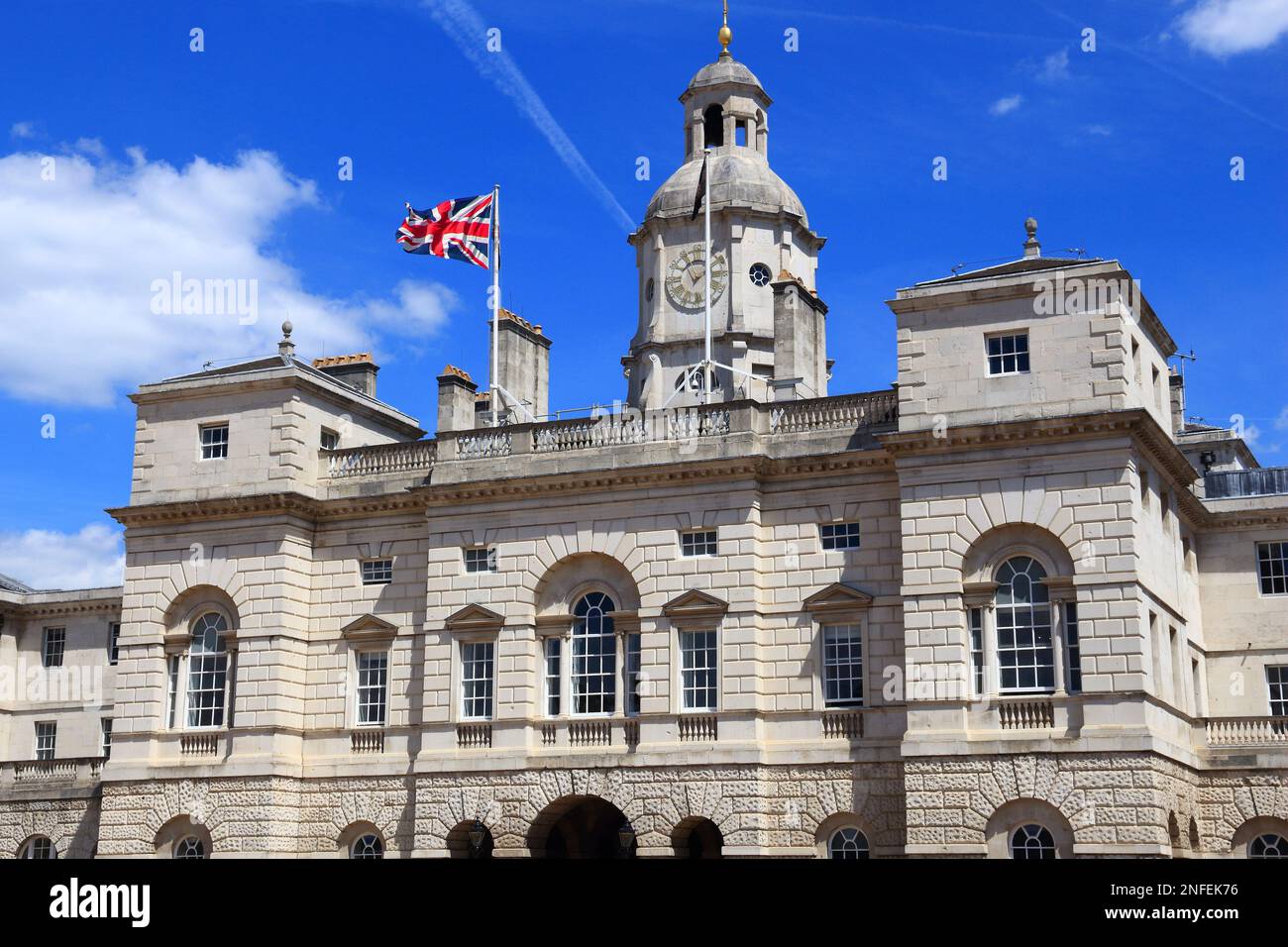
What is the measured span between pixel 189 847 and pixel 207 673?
4505mm

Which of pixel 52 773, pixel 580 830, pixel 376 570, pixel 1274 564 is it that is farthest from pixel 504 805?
pixel 1274 564

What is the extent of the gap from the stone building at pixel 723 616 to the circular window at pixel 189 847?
0.38ft

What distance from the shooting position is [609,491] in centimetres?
4100

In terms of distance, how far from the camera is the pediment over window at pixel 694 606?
39062mm

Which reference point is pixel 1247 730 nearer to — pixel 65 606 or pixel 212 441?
pixel 212 441

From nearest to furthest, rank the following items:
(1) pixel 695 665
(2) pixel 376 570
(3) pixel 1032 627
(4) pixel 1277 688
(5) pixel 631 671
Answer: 1. (3) pixel 1032 627
2. (1) pixel 695 665
3. (5) pixel 631 671
4. (4) pixel 1277 688
5. (2) pixel 376 570

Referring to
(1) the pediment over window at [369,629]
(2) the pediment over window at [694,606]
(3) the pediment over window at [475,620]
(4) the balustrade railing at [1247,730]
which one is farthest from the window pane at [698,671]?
(4) the balustrade railing at [1247,730]

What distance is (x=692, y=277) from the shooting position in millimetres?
51906

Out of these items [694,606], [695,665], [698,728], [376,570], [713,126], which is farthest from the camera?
[713,126]

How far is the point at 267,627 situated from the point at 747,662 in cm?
1298

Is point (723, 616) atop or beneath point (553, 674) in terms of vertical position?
atop

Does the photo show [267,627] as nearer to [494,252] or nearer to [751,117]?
[494,252]
